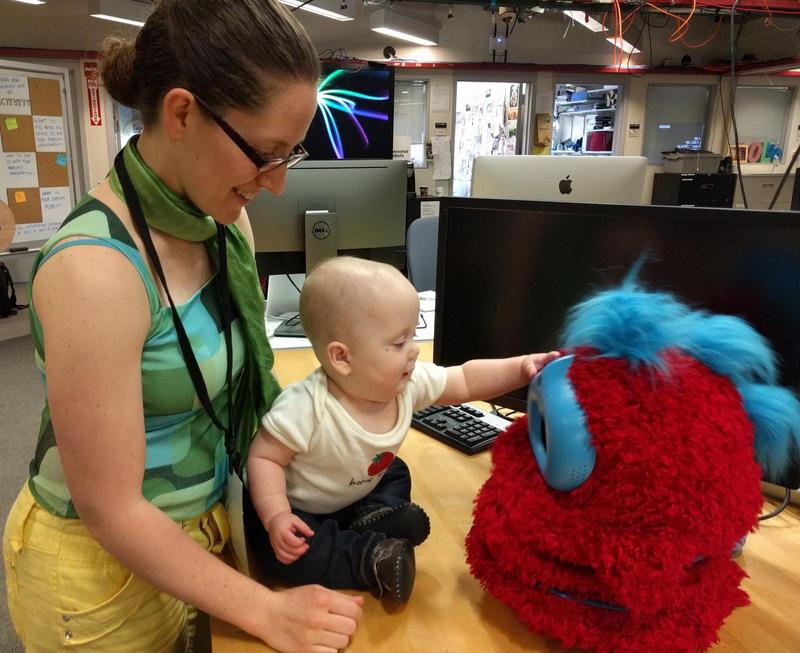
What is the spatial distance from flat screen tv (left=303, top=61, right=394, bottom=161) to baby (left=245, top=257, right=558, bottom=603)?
14.9 feet

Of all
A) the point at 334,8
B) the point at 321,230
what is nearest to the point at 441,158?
the point at 334,8

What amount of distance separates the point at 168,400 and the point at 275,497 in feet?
0.61

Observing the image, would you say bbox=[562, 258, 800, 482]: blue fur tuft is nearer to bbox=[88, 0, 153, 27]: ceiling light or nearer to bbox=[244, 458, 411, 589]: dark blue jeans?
bbox=[244, 458, 411, 589]: dark blue jeans

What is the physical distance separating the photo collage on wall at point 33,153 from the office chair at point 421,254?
134 inches

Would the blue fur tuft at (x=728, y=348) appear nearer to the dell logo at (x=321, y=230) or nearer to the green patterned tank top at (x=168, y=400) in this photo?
the green patterned tank top at (x=168, y=400)

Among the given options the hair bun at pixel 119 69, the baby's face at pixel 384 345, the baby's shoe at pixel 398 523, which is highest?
the hair bun at pixel 119 69

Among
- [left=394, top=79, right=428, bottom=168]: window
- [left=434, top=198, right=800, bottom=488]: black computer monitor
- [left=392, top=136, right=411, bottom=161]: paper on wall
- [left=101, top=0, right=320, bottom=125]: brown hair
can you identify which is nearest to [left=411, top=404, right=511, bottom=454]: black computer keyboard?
[left=434, top=198, right=800, bottom=488]: black computer monitor

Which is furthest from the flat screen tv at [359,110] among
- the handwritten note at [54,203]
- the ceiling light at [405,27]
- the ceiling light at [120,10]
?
the handwritten note at [54,203]

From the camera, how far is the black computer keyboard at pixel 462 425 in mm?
1234

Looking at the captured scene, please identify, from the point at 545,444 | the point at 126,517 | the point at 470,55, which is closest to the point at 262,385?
the point at 126,517

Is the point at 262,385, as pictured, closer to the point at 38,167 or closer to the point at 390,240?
the point at 390,240

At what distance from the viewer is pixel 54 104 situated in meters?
4.88

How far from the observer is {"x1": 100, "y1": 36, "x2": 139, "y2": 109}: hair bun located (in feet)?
2.57

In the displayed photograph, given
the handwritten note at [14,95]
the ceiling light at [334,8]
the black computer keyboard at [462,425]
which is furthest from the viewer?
the ceiling light at [334,8]
